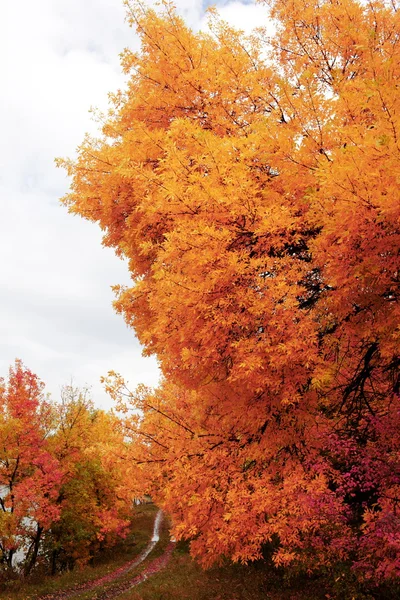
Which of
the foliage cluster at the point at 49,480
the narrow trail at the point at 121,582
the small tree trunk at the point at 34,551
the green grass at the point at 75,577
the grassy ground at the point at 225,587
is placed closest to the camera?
the grassy ground at the point at 225,587

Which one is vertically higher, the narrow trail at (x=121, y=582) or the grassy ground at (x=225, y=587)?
the narrow trail at (x=121, y=582)

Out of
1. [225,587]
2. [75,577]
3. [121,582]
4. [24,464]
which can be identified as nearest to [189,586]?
[225,587]

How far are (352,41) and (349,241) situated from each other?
450cm

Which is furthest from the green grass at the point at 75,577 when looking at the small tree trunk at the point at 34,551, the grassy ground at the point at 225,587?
the grassy ground at the point at 225,587

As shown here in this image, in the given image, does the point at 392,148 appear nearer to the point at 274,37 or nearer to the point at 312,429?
the point at 312,429

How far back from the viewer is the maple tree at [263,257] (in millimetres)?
3893

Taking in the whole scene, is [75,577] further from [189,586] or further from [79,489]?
[189,586]

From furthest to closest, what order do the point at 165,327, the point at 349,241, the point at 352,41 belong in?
the point at 352,41 < the point at 165,327 < the point at 349,241

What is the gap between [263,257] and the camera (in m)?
4.52

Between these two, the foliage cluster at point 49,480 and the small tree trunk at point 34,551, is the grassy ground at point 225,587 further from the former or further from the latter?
the small tree trunk at point 34,551

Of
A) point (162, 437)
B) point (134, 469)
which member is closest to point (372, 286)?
point (162, 437)

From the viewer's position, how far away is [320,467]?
5.82 m

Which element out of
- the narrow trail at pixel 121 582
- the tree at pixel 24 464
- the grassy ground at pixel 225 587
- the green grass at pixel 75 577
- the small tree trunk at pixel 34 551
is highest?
the tree at pixel 24 464

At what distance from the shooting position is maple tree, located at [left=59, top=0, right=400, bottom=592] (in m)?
3.89
